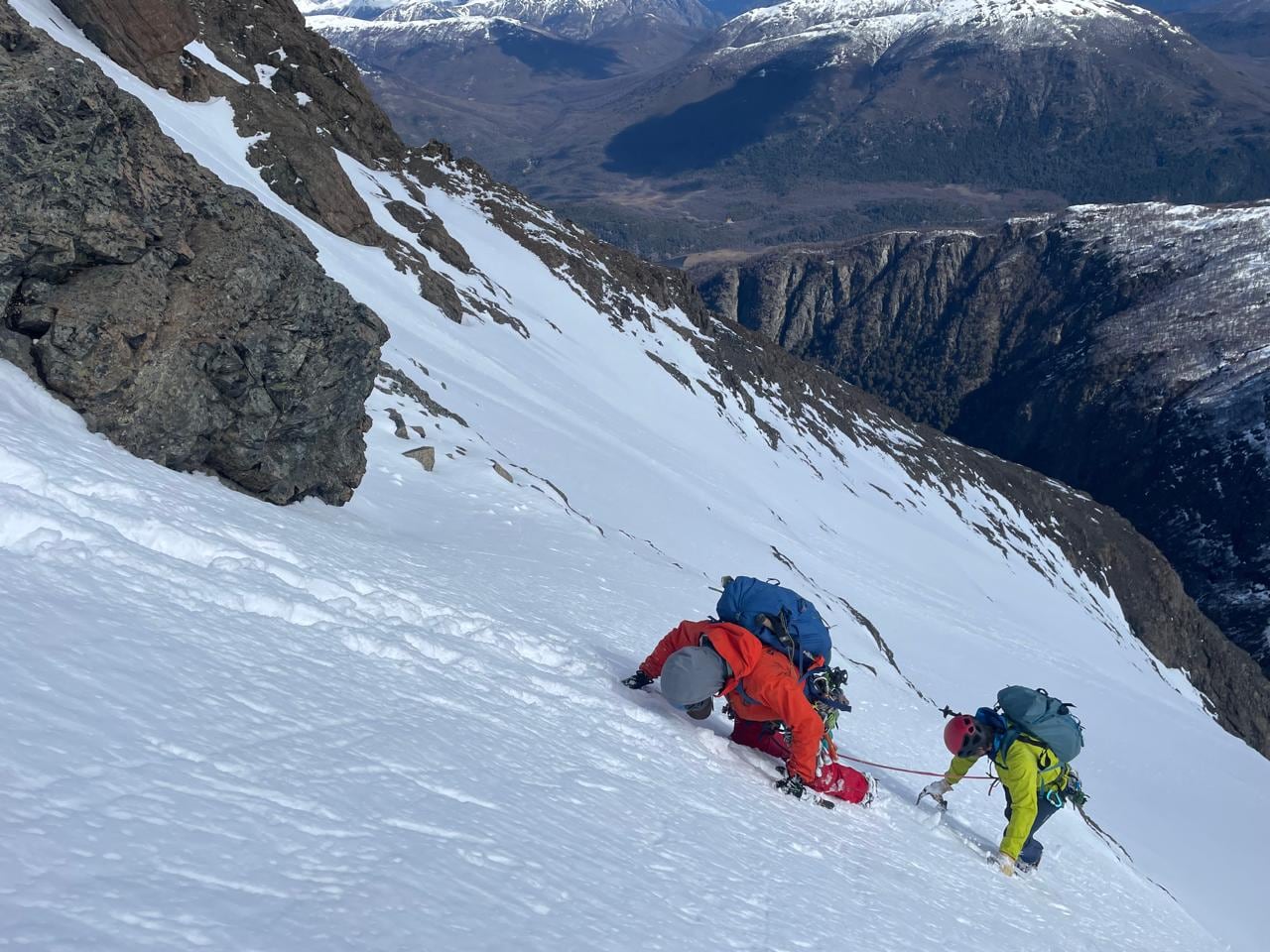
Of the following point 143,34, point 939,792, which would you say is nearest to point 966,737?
point 939,792

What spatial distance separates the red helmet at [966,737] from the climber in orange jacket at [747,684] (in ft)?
5.68

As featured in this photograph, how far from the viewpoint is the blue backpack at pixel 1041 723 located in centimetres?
782

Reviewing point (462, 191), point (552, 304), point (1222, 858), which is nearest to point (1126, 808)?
point (1222, 858)

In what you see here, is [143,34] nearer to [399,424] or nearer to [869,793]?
[399,424]

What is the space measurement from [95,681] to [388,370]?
15.9 meters

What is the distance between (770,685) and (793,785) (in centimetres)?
90

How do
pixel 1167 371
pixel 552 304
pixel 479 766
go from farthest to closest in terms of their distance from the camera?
pixel 1167 371 → pixel 552 304 → pixel 479 766

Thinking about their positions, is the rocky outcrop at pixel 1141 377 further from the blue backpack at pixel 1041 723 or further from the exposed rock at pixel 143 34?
the exposed rock at pixel 143 34

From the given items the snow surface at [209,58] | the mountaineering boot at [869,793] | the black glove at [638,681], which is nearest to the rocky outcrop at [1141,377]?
the snow surface at [209,58]

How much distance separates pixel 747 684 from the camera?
664 cm

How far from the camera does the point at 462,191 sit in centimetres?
5641

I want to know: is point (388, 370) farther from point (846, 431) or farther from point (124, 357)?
point (846, 431)

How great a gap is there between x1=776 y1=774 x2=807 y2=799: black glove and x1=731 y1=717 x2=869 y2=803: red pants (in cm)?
42

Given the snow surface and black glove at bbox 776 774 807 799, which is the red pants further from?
the snow surface
